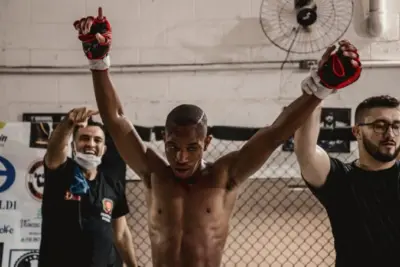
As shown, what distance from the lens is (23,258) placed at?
138 inches

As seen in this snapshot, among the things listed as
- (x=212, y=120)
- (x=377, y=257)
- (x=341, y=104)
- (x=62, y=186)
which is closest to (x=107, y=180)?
(x=62, y=186)

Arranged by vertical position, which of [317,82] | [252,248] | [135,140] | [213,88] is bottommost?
[252,248]

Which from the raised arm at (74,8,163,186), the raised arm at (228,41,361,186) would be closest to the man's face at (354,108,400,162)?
the raised arm at (228,41,361,186)

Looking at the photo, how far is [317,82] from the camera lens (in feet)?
5.90

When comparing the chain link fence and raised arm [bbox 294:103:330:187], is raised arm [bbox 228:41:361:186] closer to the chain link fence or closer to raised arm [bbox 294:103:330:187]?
raised arm [bbox 294:103:330:187]

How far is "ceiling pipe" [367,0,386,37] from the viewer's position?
3947 mm

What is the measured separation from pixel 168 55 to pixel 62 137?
1.64 meters

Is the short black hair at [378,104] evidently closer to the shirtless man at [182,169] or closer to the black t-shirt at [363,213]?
the black t-shirt at [363,213]

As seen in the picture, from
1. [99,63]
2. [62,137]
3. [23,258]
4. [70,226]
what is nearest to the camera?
[99,63]

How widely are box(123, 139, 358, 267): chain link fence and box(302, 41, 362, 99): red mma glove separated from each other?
6.62 feet

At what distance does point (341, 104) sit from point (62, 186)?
204 cm

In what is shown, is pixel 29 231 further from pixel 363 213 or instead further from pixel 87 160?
pixel 363 213

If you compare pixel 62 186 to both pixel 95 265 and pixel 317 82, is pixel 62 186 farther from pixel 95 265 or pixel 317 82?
pixel 317 82

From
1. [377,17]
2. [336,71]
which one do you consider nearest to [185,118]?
[336,71]
